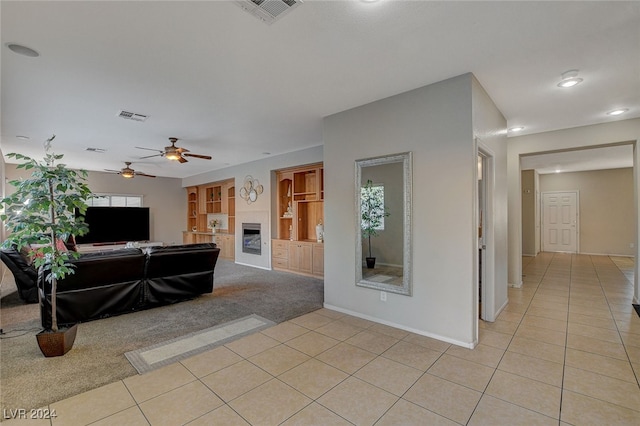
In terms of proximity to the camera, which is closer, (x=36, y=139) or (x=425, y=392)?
(x=425, y=392)

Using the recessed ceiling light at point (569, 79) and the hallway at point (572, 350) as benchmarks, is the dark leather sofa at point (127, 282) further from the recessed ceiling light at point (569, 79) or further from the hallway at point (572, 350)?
the recessed ceiling light at point (569, 79)

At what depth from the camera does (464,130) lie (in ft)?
9.48

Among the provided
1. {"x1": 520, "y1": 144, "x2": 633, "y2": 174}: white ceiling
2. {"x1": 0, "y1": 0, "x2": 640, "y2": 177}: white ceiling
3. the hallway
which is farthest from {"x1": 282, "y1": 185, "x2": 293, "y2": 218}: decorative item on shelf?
{"x1": 520, "y1": 144, "x2": 633, "y2": 174}: white ceiling

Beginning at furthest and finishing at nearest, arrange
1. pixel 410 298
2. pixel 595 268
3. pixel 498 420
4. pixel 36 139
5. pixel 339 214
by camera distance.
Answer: pixel 595 268
pixel 36 139
pixel 339 214
pixel 410 298
pixel 498 420

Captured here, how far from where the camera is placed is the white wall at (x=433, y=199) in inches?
113

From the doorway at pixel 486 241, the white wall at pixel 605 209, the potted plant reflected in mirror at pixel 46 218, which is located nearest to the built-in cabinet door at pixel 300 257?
the doorway at pixel 486 241

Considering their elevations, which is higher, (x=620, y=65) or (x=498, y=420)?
(x=620, y=65)

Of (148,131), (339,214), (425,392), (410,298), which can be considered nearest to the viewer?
(425,392)

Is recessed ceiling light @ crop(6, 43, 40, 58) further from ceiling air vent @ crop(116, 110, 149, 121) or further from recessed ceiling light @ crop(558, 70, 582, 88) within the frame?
recessed ceiling light @ crop(558, 70, 582, 88)

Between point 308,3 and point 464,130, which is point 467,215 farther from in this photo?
point 308,3

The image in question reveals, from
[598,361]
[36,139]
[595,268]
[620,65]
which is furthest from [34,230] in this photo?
[595,268]

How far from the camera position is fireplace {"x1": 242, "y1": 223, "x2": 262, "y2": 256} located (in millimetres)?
7518

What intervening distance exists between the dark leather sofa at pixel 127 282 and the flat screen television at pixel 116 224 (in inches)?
212

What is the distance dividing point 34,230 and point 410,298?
382 centimetres
